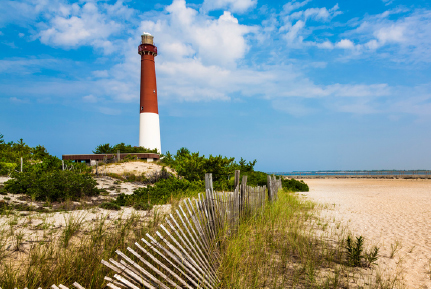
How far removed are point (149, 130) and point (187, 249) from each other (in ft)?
90.0

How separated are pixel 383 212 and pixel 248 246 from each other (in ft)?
28.4

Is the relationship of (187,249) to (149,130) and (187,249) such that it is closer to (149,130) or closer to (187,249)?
(187,249)

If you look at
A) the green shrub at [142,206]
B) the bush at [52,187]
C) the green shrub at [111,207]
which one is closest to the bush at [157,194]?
the green shrub at [142,206]

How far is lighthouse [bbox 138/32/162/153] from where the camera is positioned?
2938 centimetres

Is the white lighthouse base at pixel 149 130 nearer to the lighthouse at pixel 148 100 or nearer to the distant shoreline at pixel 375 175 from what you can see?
the lighthouse at pixel 148 100

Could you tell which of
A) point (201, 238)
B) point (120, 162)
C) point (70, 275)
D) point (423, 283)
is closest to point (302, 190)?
point (120, 162)

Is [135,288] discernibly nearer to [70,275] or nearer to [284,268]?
[70,275]

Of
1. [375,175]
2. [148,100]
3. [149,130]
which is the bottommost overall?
[375,175]

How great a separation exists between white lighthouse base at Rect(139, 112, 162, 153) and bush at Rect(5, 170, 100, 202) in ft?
66.5

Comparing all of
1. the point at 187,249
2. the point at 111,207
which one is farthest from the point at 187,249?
the point at 111,207

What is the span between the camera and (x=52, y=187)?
326 inches

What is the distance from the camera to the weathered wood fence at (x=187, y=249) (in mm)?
2602

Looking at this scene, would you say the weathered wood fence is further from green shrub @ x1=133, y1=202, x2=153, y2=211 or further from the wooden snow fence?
green shrub @ x1=133, y1=202, x2=153, y2=211

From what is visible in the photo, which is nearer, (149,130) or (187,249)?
(187,249)
